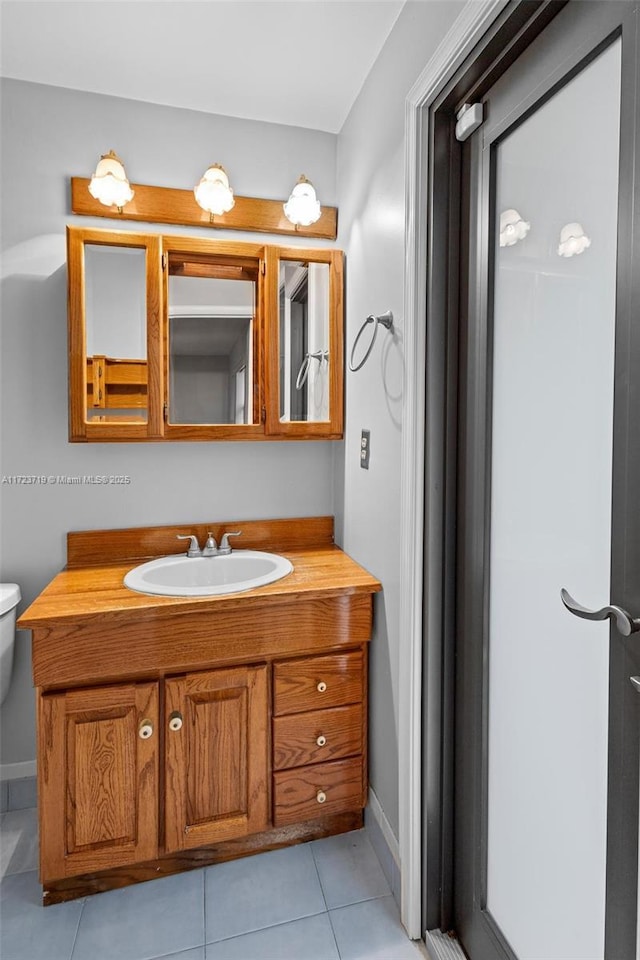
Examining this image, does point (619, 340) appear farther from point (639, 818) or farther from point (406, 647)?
point (406, 647)

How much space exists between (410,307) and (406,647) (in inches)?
34.1

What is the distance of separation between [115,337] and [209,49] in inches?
35.2

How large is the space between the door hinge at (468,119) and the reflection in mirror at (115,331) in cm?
106

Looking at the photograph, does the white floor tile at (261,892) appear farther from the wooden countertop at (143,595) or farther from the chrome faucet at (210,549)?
the chrome faucet at (210,549)

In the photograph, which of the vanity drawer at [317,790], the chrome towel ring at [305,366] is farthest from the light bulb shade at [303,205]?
A: the vanity drawer at [317,790]

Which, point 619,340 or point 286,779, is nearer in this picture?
point 619,340

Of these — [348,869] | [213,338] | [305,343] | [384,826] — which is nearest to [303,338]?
[305,343]

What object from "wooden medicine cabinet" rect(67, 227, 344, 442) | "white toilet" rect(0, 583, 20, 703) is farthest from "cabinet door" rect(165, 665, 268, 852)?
"wooden medicine cabinet" rect(67, 227, 344, 442)

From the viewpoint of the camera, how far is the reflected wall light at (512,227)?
1.10 metres

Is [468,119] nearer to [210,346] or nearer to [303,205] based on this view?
[303,205]

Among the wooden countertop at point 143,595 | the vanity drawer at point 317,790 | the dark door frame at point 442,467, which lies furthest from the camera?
the vanity drawer at point 317,790

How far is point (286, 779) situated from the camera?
1657 millimetres

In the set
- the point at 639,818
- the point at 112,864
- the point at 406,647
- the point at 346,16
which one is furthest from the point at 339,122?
the point at 112,864

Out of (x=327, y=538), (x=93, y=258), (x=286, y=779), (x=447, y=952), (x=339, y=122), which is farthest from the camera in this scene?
(x=327, y=538)
